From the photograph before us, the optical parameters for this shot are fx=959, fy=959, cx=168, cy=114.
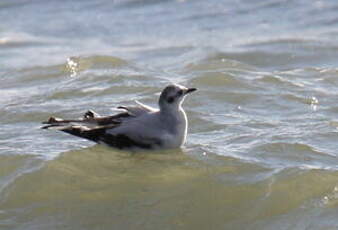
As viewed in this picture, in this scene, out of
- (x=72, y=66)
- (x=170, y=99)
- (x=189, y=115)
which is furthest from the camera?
(x=72, y=66)

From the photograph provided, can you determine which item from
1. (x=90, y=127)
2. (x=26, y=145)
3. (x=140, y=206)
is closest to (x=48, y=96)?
(x=26, y=145)

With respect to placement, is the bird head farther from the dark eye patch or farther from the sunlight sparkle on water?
Answer: the sunlight sparkle on water

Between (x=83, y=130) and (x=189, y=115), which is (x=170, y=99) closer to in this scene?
(x=83, y=130)

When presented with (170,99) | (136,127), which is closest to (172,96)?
(170,99)

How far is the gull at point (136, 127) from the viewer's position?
23.8 feet

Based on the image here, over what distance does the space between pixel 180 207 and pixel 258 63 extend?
510cm

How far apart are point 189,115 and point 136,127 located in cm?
150

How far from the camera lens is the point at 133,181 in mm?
7016

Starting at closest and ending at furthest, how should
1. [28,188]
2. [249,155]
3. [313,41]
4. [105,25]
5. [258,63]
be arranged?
[28,188]
[249,155]
[258,63]
[313,41]
[105,25]

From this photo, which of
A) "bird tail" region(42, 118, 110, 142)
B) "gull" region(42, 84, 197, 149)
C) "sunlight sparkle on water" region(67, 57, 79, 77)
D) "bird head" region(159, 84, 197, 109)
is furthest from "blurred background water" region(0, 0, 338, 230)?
"bird head" region(159, 84, 197, 109)

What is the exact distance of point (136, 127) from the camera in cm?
725

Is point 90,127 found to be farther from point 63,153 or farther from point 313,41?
point 313,41

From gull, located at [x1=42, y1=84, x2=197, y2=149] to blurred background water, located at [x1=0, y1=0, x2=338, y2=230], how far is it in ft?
0.49

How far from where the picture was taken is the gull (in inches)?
286
